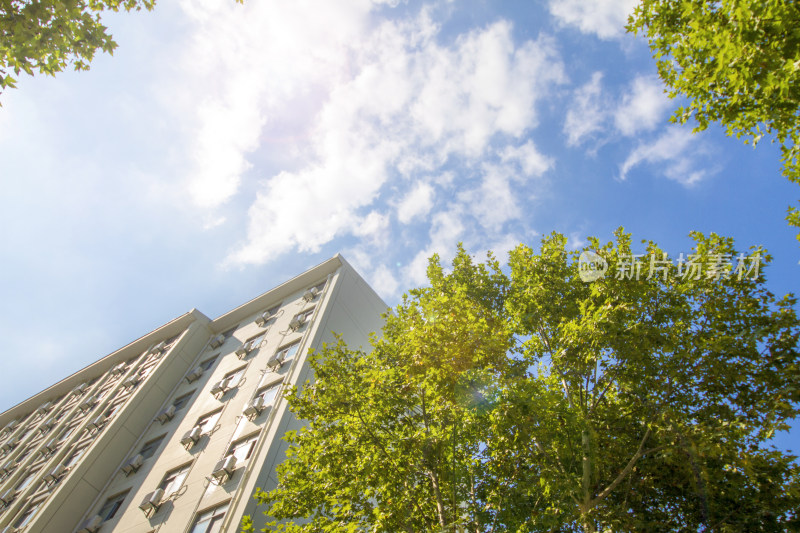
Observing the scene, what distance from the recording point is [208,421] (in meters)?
21.2

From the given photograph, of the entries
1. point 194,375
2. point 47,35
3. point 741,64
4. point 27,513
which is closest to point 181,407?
point 194,375

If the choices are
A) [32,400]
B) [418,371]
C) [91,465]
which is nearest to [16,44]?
[418,371]

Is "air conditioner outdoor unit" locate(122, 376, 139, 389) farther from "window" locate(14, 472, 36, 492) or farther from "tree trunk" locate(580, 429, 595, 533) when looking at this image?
"tree trunk" locate(580, 429, 595, 533)

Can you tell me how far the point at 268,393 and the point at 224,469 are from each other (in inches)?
163

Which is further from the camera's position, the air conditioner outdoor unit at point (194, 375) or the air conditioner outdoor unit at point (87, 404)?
the air conditioner outdoor unit at point (87, 404)

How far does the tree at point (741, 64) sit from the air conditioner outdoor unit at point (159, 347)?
110ft

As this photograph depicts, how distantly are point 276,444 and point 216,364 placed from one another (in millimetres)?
12163

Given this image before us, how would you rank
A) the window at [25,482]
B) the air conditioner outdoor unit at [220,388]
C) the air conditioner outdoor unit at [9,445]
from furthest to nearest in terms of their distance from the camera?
the air conditioner outdoor unit at [9,445] < the window at [25,482] < the air conditioner outdoor unit at [220,388]

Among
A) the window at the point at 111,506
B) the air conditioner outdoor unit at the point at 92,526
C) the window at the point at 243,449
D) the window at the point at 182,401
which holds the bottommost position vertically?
the air conditioner outdoor unit at the point at 92,526

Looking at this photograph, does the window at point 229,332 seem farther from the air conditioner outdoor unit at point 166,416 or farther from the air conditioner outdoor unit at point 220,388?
the air conditioner outdoor unit at point 220,388

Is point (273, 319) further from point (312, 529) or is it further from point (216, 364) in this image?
point (312, 529)

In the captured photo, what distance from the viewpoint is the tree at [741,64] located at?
7.17 meters

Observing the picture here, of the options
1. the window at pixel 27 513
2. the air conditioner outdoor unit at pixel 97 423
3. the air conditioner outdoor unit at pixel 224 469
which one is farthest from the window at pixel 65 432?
the air conditioner outdoor unit at pixel 224 469

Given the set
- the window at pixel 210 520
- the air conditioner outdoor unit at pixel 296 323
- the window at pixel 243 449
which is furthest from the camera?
the air conditioner outdoor unit at pixel 296 323
